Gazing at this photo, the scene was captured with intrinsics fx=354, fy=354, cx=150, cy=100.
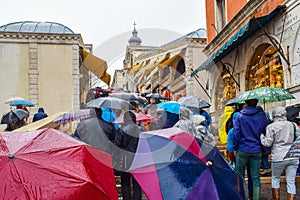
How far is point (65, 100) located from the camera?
18.8m

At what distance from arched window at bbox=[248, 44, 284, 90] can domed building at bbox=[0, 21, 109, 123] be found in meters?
8.23

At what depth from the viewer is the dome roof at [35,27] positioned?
20.5 meters

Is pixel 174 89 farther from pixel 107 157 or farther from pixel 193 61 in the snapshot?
pixel 107 157

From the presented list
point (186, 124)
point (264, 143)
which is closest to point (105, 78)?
point (186, 124)

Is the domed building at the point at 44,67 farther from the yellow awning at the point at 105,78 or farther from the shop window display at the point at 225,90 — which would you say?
the shop window display at the point at 225,90

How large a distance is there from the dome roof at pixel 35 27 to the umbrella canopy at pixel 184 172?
17420 mm

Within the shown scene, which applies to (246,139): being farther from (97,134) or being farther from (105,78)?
(105,78)

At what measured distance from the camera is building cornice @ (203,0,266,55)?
12.0 m

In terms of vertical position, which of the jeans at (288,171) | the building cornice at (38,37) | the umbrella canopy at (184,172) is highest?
the building cornice at (38,37)

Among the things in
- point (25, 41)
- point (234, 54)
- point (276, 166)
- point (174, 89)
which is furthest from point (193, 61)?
point (276, 166)

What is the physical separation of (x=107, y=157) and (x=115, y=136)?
1.25m

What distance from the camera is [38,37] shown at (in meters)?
18.6

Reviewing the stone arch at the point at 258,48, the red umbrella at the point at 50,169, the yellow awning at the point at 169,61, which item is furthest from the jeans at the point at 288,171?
the yellow awning at the point at 169,61

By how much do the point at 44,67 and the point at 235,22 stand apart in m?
10.3
